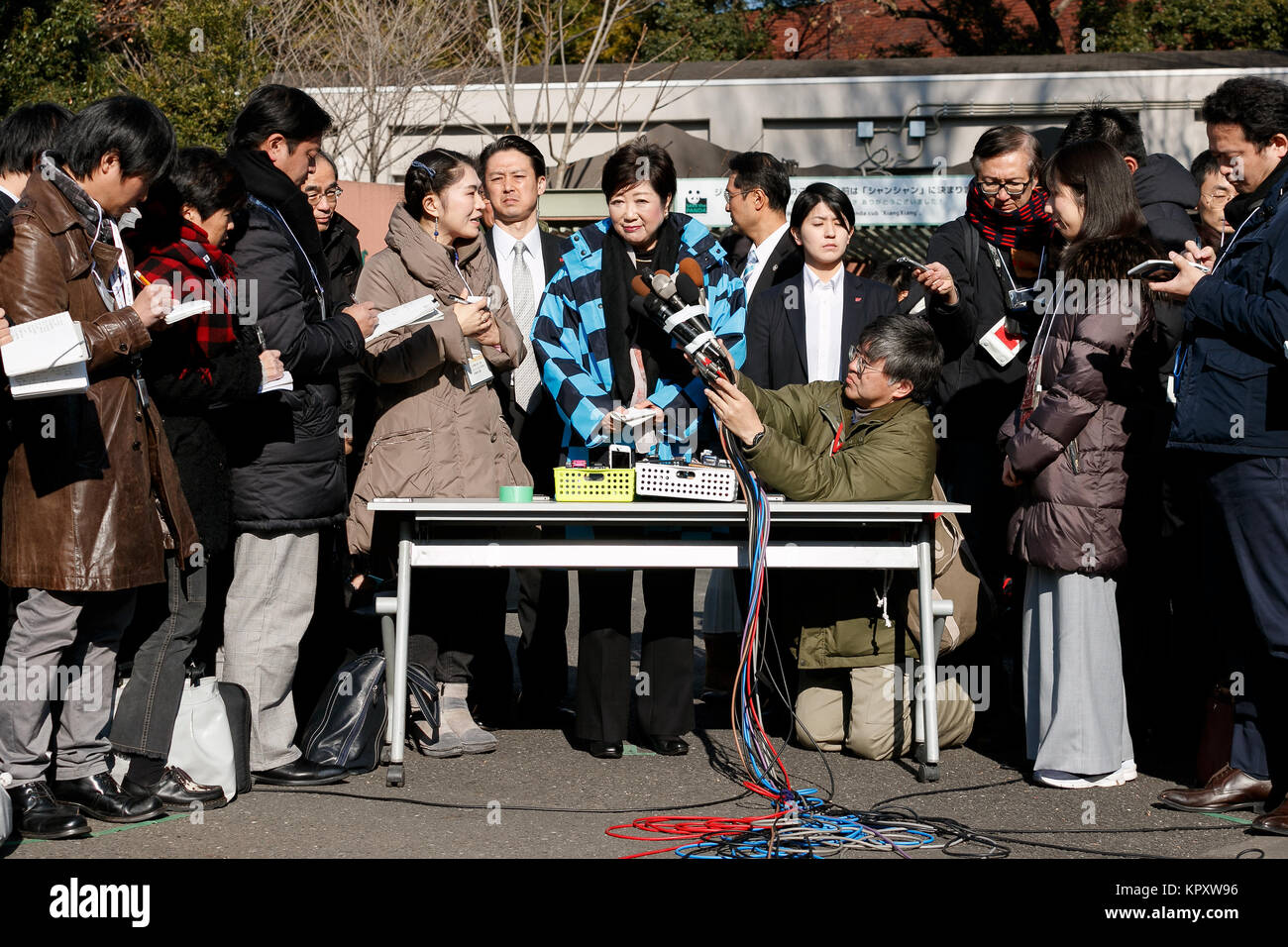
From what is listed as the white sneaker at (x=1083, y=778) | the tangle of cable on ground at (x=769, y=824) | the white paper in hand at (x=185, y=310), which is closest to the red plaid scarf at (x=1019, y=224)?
the tangle of cable on ground at (x=769, y=824)

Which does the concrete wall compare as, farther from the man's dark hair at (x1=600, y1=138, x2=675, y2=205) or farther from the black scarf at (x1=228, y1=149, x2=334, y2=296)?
the black scarf at (x1=228, y1=149, x2=334, y2=296)

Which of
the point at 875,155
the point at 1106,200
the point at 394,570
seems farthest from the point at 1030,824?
the point at 875,155

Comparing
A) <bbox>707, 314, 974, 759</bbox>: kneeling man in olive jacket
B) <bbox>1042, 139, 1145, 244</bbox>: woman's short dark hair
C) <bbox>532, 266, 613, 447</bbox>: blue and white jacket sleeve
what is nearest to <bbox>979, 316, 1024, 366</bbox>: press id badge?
<bbox>707, 314, 974, 759</bbox>: kneeling man in olive jacket

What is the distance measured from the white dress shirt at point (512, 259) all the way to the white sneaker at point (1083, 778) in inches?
118

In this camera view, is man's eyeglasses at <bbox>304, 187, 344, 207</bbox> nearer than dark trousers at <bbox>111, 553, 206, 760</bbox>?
No

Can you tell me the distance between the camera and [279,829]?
445 centimetres

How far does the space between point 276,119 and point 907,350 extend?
8.02 ft

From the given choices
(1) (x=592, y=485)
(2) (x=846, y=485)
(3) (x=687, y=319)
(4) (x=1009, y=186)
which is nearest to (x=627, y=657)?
(1) (x=592, y=485)

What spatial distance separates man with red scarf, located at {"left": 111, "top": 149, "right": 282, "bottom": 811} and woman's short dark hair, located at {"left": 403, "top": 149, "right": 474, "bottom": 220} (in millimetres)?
977

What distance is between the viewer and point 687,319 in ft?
15.7

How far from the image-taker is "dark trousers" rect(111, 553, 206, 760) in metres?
4.54

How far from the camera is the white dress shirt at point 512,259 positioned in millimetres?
6484

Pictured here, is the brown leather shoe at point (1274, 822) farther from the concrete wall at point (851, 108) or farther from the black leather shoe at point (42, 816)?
the concrete wall at point (851, 108)

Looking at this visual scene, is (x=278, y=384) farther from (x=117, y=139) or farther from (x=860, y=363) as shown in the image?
(x=860, y=363)
